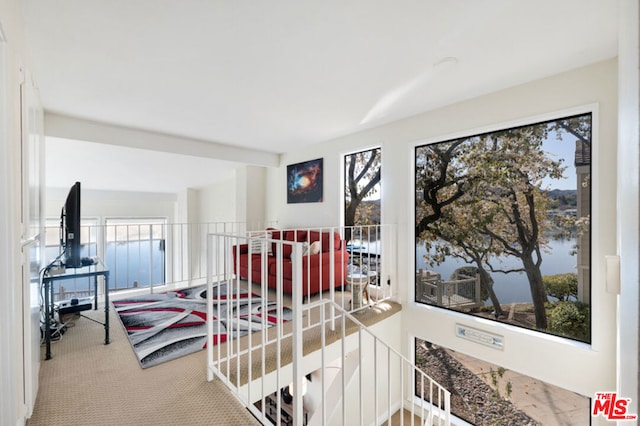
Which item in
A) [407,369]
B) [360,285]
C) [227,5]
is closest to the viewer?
[227,5]

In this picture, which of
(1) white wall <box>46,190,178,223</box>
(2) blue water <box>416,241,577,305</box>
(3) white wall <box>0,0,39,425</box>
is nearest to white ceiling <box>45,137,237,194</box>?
(1) white wall <box>46,190,178,223</box>

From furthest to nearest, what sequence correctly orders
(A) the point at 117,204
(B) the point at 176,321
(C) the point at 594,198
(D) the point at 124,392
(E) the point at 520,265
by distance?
(A) the point at 117,204, (B) the point at 176,321, (E) the point at 520,265, (C) the point at 594,198, (D) the point at 124,392

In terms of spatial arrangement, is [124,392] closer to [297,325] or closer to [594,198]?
[297,325]

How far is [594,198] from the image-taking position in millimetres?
2107

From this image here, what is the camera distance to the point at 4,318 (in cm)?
114

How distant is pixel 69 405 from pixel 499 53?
3683mm

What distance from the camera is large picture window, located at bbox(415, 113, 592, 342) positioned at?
2.27 metres

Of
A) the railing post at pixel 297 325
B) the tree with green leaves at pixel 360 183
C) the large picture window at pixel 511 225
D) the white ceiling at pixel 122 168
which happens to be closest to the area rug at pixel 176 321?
the railing post at pixel 297 325

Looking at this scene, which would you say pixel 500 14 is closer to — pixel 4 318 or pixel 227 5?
pixel 227 5

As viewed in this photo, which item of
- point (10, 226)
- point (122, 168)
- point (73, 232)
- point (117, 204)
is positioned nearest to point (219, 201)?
point (122, 168)

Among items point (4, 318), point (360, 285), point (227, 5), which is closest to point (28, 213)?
point (4, 318)

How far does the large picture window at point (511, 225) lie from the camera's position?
7.43ft

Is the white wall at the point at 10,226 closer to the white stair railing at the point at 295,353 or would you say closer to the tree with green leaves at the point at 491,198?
the white stair railing at the point at 295,353

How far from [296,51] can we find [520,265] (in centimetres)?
269
